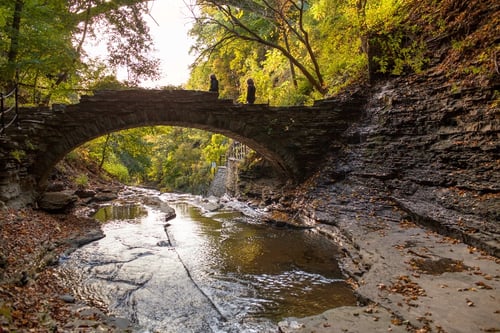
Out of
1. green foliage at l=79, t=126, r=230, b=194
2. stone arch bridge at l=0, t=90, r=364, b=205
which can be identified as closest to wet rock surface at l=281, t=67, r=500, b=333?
stone arch bridge at l=0, t=90, r=364, b=205

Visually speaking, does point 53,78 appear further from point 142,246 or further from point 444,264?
point 444,264

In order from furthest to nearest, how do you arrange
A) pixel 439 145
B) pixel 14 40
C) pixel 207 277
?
pixel 439 145 < pixel 14 40 < pixel 207 277

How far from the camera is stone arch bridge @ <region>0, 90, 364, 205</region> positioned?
10312 millimetres

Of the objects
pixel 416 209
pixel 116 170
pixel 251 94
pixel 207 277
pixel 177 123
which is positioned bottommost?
pixel 207 277

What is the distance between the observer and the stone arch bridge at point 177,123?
10.3 metres

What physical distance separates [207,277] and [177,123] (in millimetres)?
7372

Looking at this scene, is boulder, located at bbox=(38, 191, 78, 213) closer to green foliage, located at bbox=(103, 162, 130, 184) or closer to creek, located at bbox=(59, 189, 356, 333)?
creek, located at bbox=(59, 189, 356, 333)

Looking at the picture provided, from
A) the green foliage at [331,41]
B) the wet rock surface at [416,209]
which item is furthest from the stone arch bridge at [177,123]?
the green foliage at [331,41]

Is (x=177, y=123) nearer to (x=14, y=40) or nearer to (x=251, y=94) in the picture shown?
(x=251, y=94)

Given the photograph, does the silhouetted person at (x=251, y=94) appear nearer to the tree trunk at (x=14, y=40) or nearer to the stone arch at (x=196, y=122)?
the stone arch at (x=196, y=122)

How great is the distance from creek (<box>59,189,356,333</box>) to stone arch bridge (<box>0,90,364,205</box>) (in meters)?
3.38

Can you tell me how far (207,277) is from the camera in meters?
6.31

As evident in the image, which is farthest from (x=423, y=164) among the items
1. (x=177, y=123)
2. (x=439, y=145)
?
(x=177, y=123)

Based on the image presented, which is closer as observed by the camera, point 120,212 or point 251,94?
point 251,94
